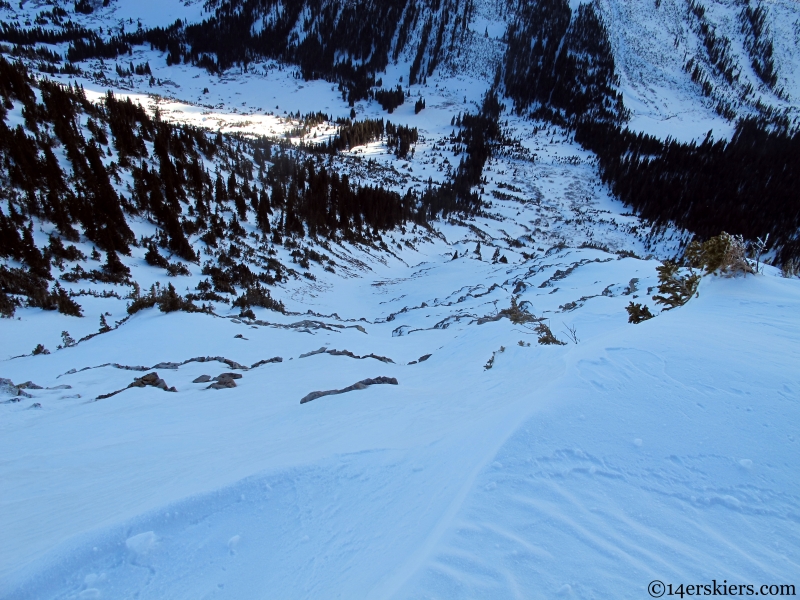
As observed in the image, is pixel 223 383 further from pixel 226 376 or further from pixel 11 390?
pixel 11 390

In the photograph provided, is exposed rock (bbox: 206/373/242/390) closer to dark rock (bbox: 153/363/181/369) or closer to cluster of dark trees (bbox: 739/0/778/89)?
dark rock (bbox: 153/363/181/369)

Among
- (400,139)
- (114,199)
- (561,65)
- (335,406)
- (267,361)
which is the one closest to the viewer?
(335,406)

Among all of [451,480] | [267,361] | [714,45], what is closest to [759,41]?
[714,45]

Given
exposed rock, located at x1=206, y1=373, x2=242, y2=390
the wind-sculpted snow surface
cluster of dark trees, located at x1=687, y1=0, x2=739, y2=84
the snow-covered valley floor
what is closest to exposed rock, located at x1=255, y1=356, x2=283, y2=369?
exposed rock, located at x1=206, y1=373, x2=242, y2=390

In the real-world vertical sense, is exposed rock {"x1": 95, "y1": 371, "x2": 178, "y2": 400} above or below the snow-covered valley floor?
below

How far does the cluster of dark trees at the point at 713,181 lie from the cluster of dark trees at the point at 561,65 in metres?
19.6

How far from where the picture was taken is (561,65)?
100m

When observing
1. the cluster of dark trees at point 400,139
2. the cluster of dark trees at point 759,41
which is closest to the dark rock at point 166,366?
the cluster of dark trees at point 400,139

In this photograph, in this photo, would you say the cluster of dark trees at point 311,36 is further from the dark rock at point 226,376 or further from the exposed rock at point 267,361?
the dark rock at point 226,376

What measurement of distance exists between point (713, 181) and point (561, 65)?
57322 mm

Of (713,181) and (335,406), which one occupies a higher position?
(713,181)

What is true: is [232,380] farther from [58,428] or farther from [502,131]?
[502,131]

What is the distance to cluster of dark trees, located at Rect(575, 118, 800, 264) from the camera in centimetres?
5812

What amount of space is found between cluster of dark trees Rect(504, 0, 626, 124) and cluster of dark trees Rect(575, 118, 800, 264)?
19631 mm
